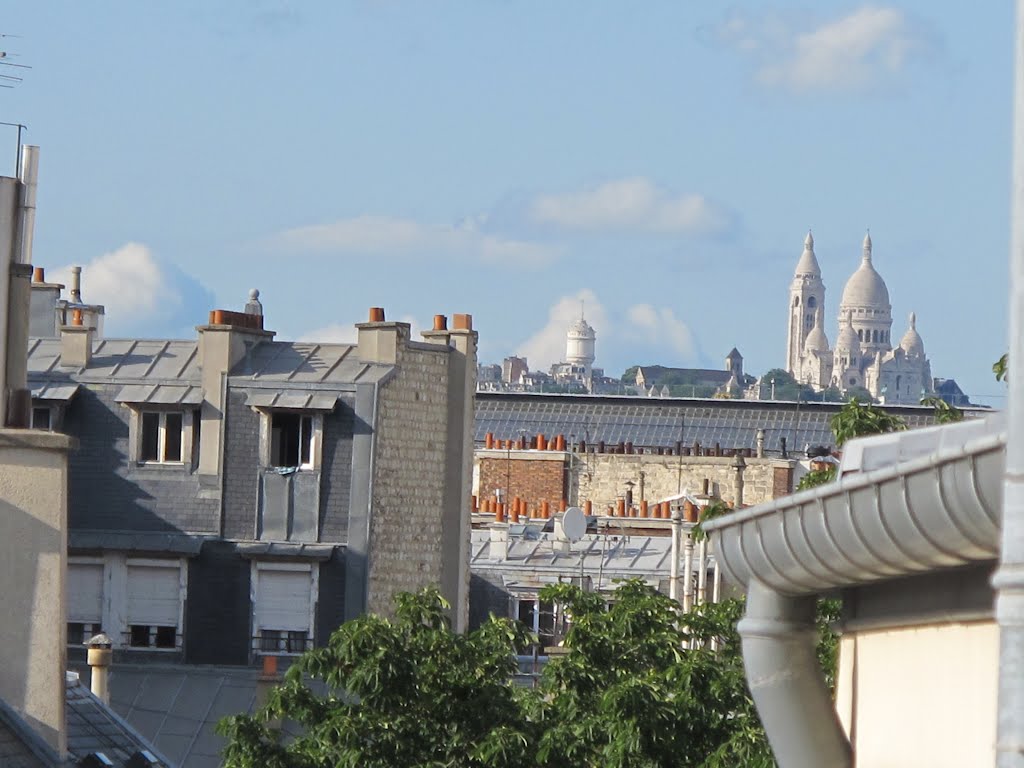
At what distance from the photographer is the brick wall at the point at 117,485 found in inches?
1496

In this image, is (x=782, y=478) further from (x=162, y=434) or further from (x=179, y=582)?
(x=179, y=582)

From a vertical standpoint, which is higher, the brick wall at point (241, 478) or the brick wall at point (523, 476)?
the brick wall at point (523, 476)

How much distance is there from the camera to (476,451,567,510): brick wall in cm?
7631

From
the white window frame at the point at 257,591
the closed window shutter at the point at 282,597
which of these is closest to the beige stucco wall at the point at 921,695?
the white window frame at the point at 257,591

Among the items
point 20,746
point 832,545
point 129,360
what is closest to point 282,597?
point 129,360

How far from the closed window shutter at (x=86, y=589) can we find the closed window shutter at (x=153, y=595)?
43 centimetres

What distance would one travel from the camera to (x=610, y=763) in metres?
19.3

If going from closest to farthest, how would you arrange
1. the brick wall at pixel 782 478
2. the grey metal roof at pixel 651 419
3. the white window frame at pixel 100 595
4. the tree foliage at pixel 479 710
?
the tree foliage at pixel 479 710 < the white window frame at pixel 100 595 < the brick wall at pixel 782 478 < the grey metal roof at pixel 651 419

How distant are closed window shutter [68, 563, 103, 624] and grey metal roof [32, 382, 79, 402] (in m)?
2.42

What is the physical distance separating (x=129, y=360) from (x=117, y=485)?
84.6 inches

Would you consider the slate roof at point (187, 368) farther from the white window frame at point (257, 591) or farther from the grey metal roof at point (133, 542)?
the white window frame at point (257, 591)

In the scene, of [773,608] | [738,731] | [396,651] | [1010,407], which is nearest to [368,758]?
[396,651]

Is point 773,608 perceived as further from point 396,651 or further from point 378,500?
point 378,500

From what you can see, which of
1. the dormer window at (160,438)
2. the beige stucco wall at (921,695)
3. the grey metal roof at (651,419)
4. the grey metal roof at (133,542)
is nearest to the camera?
the beige stucco wall at (921,695)
